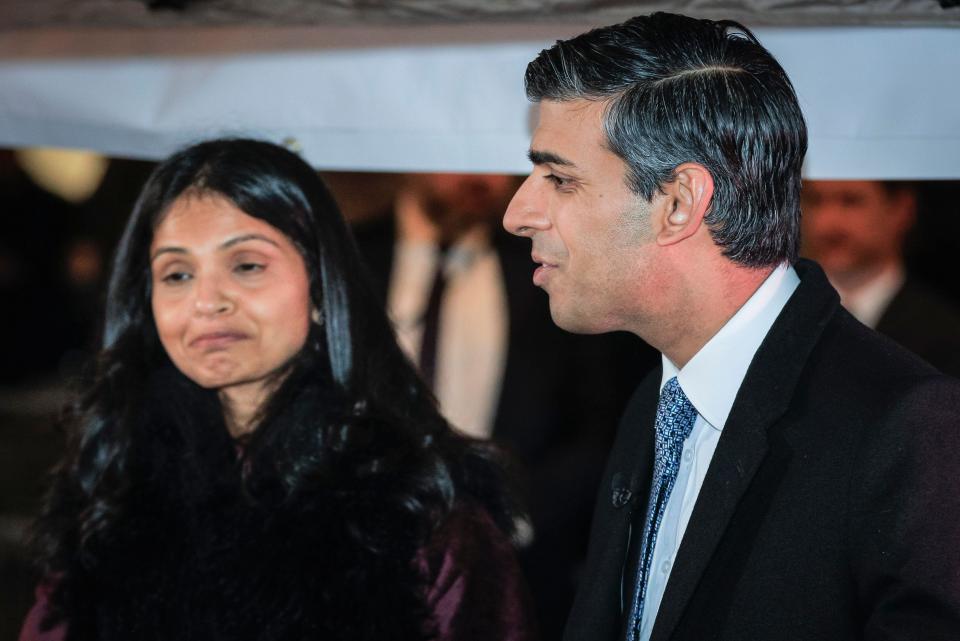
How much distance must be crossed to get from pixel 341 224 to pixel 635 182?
79 cm

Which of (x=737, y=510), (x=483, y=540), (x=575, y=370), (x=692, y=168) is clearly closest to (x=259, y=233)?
(x=483, y=540)

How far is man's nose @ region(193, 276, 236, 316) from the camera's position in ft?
6.77

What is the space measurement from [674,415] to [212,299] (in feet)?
2.94

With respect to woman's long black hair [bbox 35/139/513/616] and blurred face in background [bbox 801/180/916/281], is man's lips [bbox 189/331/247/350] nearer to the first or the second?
woman's long black hair [bbox 35/139/513/616]

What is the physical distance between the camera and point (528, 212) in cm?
171

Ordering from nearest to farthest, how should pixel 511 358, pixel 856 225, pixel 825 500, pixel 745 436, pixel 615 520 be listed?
pixel 825 500, pixel 745 436, pixel 615 520, pixel 856 225, pixel 511 358

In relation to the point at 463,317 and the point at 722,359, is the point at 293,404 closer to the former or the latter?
the point at 722,359

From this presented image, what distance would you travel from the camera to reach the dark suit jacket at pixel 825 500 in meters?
1.32

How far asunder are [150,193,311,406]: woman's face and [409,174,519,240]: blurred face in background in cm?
157

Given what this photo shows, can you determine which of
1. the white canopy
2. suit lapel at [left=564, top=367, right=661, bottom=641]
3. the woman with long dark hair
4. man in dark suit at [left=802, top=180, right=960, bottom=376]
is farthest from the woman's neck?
man in dark suit at [left=802, top=180, right=960, bottom=376]

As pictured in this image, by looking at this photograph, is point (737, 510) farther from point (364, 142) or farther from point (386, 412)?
point (364, 142)

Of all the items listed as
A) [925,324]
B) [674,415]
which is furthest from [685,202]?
[925,324]

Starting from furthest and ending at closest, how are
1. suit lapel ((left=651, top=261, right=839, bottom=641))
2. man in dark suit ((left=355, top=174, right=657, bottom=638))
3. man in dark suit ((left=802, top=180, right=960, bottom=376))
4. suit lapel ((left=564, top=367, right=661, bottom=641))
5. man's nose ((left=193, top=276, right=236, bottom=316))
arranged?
1. man in dark suit ((left=355, top=174, right=657, bottom=638))
2. man in dark suit ((left=802, top=180, right=960, bottom=376))
3. man's nose ((left=193, top=276, right=236, bottom=316))
4. suit lapel ((left=564, top=367, right=661, bottom=641))
5. suit lapel ((left=651, top=261, right=839, bottom=641))

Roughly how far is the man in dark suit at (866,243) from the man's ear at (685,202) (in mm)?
1600
